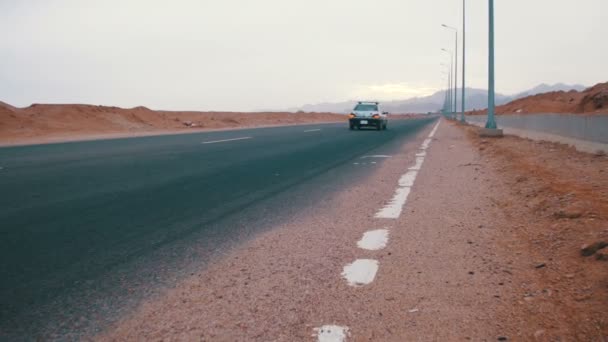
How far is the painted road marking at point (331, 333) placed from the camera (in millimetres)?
2693

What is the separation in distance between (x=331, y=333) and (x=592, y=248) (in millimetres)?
2441

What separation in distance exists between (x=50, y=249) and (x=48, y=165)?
290 inches

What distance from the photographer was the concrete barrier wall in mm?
13086

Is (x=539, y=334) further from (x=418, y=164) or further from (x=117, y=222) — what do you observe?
Result: (x=418, y=164)

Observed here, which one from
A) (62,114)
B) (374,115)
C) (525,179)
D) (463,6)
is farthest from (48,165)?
(463,6)

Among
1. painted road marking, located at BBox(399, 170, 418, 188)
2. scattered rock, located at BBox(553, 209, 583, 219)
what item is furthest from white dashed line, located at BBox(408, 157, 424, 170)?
scattered rock, located at BBox(553, 209, 583, 219)

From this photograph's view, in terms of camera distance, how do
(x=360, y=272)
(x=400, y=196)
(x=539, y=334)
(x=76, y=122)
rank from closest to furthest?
(x=539, y=334)
(x=360, y=272)
(x=400, y=196)
(x=76, y=122)

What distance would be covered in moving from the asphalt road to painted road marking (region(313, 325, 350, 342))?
1213 millimetres

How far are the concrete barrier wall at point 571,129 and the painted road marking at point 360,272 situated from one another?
1032 cm

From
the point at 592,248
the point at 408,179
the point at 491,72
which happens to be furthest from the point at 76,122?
the point at 592,248

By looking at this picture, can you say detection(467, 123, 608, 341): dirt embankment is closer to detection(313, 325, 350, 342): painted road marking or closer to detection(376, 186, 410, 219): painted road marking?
detection(313, 325, 350, 342): painted road marking

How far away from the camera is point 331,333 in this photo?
2770 mm

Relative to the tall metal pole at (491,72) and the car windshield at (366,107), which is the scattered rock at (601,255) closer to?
the tall metal pole at (491,72)

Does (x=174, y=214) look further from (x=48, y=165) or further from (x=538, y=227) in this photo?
(x=48, y=165)
